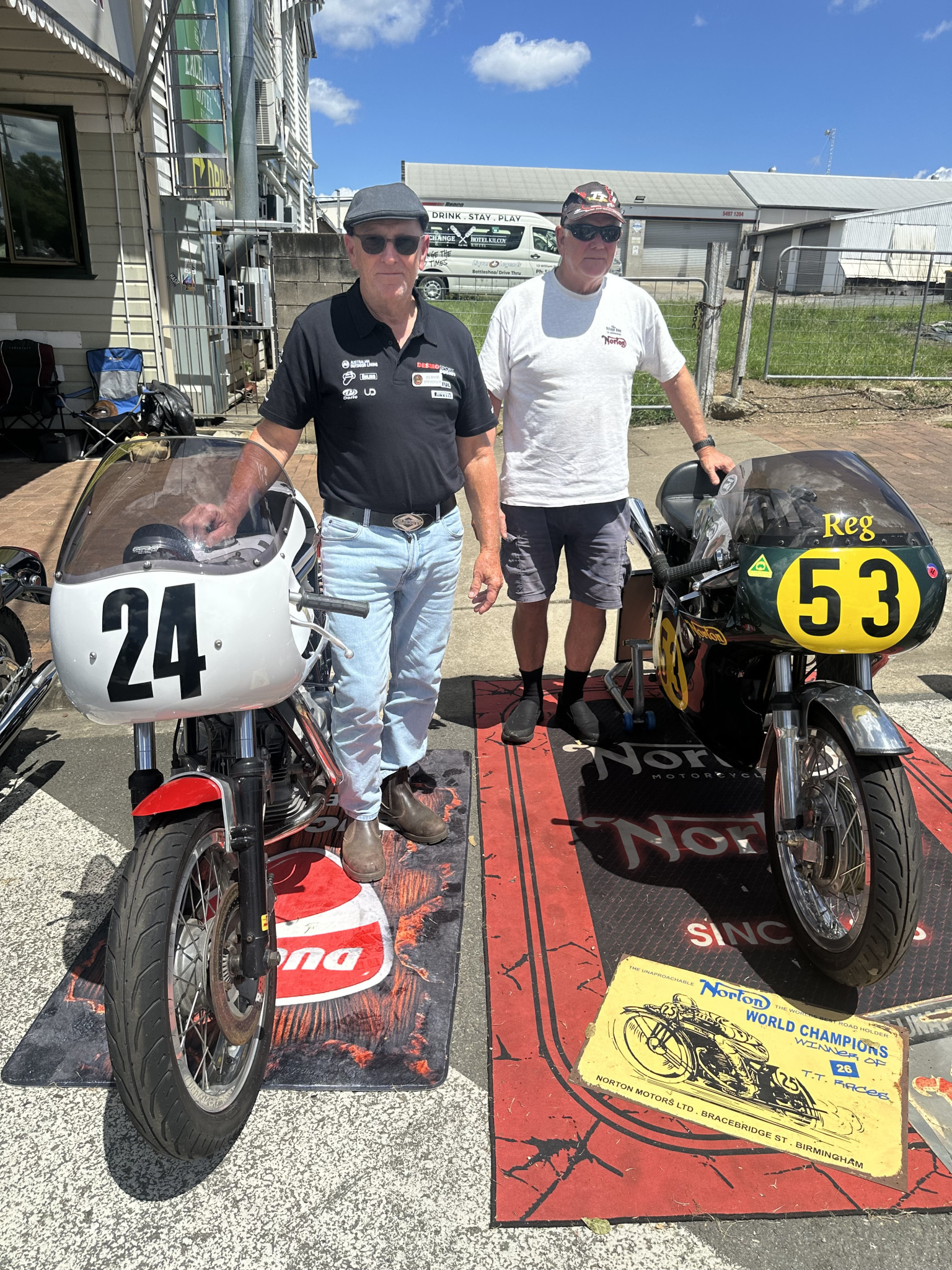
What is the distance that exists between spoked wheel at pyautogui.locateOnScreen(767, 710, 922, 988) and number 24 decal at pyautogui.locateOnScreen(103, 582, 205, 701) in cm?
161

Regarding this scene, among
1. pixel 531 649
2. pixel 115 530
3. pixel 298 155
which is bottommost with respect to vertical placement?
pixel 531 649

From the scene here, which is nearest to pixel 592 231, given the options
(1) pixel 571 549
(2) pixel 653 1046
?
(1) pixel 571 549

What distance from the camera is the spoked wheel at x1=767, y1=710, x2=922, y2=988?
6.86ft

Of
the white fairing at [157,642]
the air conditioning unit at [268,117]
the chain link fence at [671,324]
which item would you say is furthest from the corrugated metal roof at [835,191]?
the white fairing at [157,642]

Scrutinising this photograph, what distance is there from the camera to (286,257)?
8586 mm

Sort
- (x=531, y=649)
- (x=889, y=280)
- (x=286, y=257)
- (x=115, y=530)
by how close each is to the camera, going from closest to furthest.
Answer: (x=115, y=530), (x=531, y=649), (x=286, y=257), (x=889, y=280)

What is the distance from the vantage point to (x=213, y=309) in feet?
38.2

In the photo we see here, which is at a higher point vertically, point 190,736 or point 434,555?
point 434,555

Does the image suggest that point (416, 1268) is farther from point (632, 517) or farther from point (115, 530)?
point (632, 517)

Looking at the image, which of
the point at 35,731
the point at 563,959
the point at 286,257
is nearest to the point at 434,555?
the point at 563,959

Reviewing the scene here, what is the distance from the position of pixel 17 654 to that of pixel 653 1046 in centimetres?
275

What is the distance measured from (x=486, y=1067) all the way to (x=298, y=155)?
88.7ft

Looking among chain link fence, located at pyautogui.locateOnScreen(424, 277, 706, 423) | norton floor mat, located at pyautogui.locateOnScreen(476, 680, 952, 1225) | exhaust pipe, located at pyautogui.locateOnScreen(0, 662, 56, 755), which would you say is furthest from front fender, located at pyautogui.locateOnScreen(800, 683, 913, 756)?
chain link fence, located at pyautogui.locateOnScreen(424, 277, 706, 423)

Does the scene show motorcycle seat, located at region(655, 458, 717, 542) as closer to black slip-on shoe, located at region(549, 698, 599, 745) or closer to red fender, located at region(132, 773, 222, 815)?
black slip-on shoe, located at region(549, 698, 599, 745)
